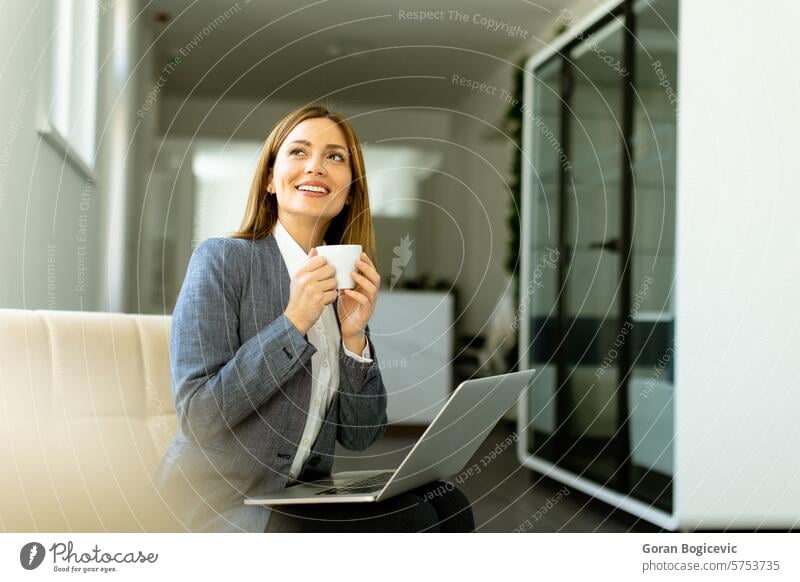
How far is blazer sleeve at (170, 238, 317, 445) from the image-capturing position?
33.5 inches

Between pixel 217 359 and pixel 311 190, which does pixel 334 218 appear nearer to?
pixel 311 190

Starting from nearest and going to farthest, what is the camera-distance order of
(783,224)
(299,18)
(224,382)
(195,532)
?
(224,382) → (195,532) → (783,224) → (299,18)

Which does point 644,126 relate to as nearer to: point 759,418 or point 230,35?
point 759,418

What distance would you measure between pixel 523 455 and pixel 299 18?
1.53 meters

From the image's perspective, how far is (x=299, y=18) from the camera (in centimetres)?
211

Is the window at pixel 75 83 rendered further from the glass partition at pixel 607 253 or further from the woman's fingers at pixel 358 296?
the glass partition at pixel 607 253

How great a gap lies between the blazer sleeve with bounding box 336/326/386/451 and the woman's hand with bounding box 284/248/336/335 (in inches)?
3.9

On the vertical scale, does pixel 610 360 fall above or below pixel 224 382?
below

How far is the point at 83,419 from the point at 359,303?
367mm

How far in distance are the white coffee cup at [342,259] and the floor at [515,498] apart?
70 cm

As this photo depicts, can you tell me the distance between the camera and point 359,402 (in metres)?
0.97
